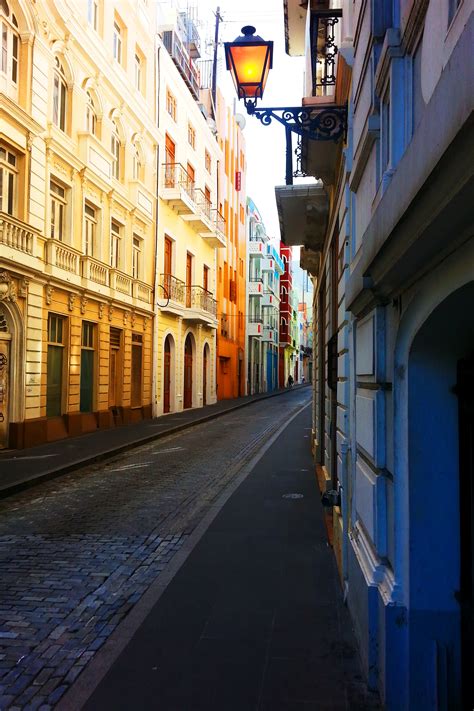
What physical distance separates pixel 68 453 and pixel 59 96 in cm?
980

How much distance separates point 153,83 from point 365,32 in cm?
2025

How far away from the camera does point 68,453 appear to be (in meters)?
12.8

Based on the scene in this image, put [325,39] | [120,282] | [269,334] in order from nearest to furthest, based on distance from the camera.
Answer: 1. [325,39]
2. [120,282]
3. [269,334]

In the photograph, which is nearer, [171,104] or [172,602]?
[172,602]

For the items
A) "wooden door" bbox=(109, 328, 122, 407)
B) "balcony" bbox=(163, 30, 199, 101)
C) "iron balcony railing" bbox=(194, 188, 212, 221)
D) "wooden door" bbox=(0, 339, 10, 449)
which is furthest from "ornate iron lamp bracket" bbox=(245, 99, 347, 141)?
"balcony" bbox=(163, 30, 199, 101)

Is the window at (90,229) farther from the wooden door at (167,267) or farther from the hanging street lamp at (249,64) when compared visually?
the hanging street lamp at (249,64)

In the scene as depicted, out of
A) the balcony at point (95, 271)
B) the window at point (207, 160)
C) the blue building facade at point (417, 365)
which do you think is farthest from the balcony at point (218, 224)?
the blue building facade at point (417, 365)

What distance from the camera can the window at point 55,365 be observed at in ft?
49.7

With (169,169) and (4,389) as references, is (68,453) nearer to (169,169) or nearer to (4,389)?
(4,389)

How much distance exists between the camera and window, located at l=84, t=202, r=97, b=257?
1731 centimetres

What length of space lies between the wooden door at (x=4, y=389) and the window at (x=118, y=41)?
11273mm

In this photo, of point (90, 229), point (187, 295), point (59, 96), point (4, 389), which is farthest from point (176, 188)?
point (4, 389)

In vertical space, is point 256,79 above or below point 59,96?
below

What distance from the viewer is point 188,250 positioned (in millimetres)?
27938
